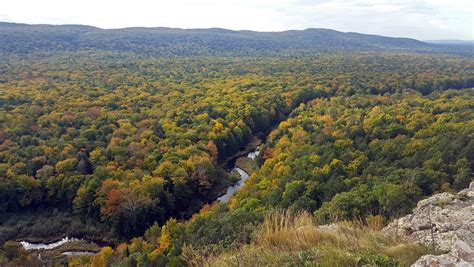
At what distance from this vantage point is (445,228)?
10.8 metres

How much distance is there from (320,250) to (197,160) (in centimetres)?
3930

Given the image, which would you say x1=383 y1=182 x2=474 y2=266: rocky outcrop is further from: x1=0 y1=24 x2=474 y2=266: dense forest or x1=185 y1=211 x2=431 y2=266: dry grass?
x1=0 y1=24 x2=474 y2=266: dense forest

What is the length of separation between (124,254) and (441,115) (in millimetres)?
42564

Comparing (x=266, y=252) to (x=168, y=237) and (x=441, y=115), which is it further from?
(x=441, y=115)

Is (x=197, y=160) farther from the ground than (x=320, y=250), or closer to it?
closer to it

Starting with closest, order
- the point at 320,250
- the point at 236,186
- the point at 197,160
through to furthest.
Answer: the point at 320,250 → the point at 197,160 → the point at 236,186

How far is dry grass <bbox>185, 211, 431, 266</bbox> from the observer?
689 centimetres

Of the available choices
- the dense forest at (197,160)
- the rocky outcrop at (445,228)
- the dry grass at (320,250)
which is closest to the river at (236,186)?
the dense forest at (197,160)

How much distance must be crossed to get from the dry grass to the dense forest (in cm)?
15

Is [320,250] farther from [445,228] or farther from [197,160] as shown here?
[197,160]

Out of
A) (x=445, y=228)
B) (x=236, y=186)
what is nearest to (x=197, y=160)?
(x=236, y=186)

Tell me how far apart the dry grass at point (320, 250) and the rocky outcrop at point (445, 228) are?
21.1 inches

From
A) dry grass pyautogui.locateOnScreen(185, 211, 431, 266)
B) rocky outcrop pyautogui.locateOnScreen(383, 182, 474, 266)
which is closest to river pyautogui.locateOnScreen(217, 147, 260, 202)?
rocky outcrop pyautogui.locateOnScreen(383, 182, 474, 266)

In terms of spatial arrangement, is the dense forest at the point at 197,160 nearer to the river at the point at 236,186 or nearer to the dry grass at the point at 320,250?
the dry grass at the point at 320,250
